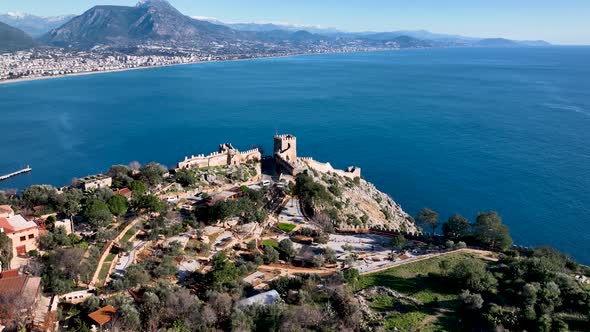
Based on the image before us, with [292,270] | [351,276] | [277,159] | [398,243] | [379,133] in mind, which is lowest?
[379,133]

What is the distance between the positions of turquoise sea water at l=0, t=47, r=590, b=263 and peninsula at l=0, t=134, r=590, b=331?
19.0 m

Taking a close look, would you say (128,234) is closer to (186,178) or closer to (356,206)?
(186,178)

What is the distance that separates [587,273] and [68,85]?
140 m

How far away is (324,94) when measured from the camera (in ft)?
386

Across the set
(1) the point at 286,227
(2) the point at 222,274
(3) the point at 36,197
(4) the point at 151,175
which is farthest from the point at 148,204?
(2) the point at 222,274

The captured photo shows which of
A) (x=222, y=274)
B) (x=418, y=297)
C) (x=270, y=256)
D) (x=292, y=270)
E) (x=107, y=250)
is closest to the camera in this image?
(x=418, y=297)

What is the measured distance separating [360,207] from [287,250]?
17302 mm

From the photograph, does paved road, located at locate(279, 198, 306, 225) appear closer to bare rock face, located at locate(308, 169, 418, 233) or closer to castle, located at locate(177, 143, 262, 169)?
bare rock face, located at locate(308, 169, 418, 233)

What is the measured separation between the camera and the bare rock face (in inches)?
1424

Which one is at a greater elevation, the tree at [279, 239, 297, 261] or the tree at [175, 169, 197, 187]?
the tree at [175, 169, 197, 187]

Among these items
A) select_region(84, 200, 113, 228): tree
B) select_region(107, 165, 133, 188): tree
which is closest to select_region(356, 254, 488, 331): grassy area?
select_region(84, 200, 113, 228): tree

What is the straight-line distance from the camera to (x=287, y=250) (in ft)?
84.7

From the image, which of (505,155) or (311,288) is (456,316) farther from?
(505,155)

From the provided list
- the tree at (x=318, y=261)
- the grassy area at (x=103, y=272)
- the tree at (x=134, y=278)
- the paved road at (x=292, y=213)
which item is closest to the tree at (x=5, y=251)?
the grassy area at (x=103, y=272)
